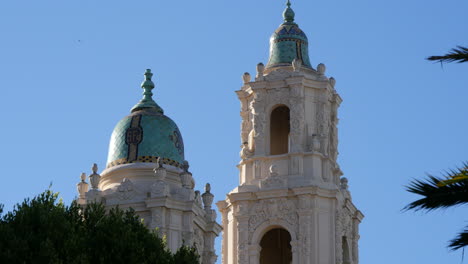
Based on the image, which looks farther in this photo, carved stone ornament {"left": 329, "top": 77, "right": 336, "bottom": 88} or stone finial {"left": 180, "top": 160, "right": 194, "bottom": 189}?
carved stone ornament {"left": 329, "top": 77, "right": 336, "bottom": 88}

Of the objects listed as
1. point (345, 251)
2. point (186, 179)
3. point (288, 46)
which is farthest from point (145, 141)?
point (345, 251)

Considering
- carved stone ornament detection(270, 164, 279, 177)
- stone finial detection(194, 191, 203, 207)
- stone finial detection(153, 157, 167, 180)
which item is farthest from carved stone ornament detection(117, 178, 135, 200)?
carved stone ornament detection(270, 164, 279, 177)

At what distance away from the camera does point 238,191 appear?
52750 millimetres

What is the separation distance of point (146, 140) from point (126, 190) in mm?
3119

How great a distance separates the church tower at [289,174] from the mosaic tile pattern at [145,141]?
2.99 metres

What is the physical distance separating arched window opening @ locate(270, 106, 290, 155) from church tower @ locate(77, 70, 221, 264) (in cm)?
398

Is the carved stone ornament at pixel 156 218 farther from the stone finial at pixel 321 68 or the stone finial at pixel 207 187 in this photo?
the stone finial at pixel 321 68

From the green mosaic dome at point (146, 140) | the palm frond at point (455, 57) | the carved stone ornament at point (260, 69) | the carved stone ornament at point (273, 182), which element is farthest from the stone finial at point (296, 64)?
the palm frond at point (455, 57)

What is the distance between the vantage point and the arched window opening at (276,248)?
5472 cm

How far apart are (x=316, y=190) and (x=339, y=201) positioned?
159 cm

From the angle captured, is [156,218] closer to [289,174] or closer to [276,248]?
[289,174]

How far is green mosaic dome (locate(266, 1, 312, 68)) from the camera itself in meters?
56.0

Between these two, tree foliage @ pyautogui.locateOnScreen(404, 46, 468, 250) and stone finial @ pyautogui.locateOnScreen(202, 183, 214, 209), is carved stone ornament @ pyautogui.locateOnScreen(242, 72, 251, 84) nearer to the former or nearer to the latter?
stone finial @ pyautogui.locateOnScreen(202, 183, 214, 209)

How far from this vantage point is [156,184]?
5131 cm
